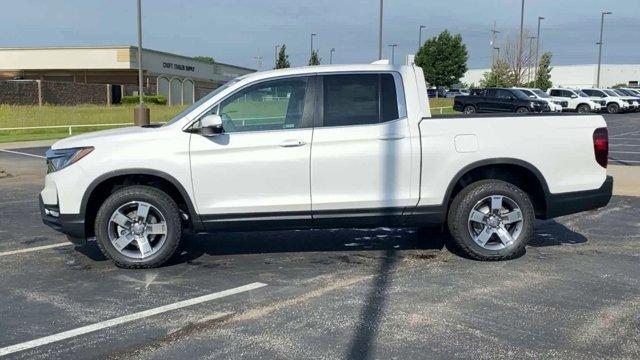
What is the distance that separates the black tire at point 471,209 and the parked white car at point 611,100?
35.9 m

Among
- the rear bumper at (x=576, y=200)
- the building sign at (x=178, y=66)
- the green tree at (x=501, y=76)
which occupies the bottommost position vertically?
the rear bumper at (x=576, y=200)

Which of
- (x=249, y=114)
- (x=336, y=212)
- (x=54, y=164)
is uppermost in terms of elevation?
(x=249, y=114)

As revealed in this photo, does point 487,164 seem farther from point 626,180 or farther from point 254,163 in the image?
point 626,180

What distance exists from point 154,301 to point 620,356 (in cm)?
335

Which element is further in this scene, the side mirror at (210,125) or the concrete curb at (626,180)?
the concrete curb at (626,180)

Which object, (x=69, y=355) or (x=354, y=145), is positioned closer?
(x=69, y=355)

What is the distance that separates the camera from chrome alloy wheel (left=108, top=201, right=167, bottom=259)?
570cm

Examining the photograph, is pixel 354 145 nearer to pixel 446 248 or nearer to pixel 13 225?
pixel 446 248

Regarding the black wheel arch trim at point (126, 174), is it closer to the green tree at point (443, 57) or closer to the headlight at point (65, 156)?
the headlight at point (65, 156)

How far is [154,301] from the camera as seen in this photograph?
488 cm

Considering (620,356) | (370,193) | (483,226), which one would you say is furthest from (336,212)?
(620,356)

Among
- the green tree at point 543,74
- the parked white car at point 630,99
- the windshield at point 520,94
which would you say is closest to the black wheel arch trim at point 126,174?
the windshield at point 520,94

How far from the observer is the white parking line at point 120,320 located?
400 cm

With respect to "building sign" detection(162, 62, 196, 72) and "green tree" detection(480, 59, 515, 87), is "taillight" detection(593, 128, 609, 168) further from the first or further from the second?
"building sign" detection(162, 62, 196, 72)
